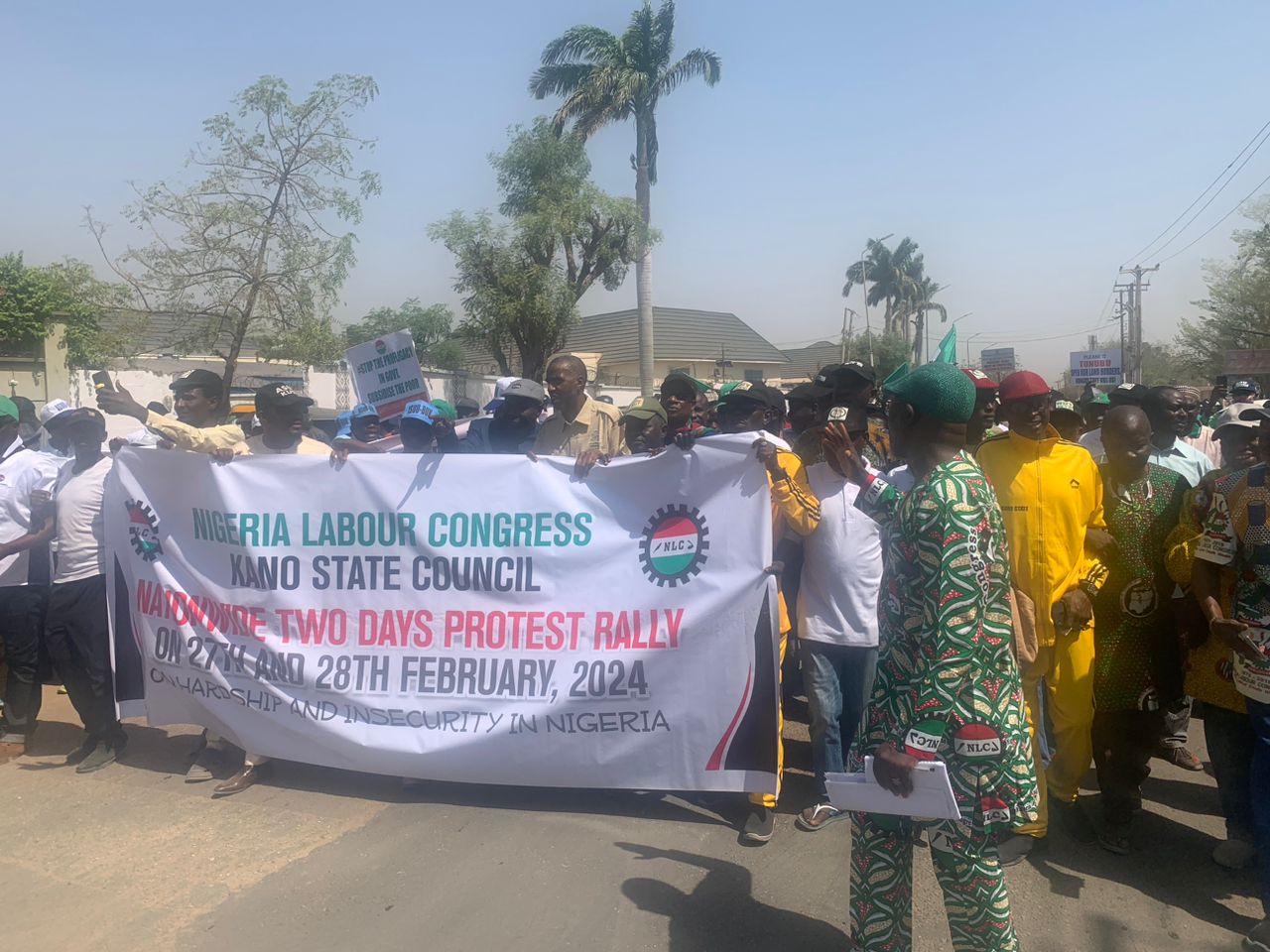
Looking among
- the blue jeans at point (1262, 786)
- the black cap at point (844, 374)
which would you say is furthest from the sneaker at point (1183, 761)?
→ the black cap at point (844, 374)

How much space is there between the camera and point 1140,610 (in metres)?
3.94

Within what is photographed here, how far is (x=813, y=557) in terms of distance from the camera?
13.1 ft

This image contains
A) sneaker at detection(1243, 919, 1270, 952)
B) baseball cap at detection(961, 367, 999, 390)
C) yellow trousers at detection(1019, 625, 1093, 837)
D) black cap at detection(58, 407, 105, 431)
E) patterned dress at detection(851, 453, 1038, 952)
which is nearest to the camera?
patterned dress at detection(851, 453, 1038, 952)

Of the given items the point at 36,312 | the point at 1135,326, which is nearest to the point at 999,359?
the point at 1135,326

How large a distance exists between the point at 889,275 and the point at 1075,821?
68.2 m

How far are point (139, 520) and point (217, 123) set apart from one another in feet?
39.7

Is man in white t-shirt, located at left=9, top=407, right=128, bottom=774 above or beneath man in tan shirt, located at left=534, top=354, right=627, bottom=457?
beneath

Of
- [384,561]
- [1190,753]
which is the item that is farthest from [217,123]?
[1190,753]

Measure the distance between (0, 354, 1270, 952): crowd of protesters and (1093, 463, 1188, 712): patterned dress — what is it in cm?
1

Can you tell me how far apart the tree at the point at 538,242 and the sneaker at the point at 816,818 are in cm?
2239

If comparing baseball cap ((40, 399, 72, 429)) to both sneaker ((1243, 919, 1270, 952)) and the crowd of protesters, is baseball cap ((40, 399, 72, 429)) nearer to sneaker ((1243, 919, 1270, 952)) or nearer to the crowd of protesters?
the crowd of protesters

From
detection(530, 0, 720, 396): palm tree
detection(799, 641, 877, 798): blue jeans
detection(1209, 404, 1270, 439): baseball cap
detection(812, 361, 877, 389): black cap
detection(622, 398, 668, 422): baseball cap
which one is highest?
detection(530, 0, 720, 396): palm tree

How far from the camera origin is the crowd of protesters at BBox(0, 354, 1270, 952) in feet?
7.90

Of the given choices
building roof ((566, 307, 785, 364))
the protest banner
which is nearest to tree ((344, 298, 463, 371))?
building roof ((566, 307, 785, 364))
